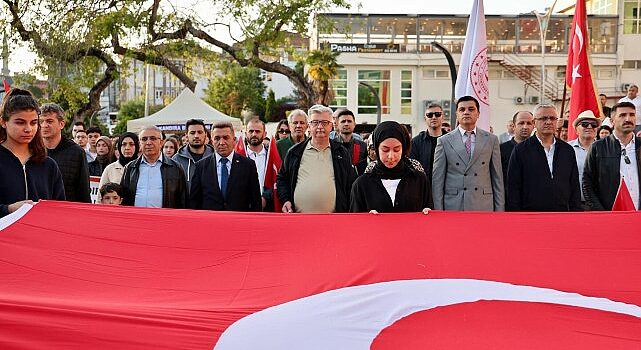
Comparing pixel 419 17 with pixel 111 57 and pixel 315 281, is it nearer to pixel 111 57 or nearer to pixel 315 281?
pixel 111 57

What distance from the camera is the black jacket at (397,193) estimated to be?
4711 mm

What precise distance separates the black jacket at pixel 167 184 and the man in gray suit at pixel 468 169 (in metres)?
2.24

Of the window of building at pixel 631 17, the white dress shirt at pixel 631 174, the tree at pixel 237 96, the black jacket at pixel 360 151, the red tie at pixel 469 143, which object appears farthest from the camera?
the tree at pixel 237 96

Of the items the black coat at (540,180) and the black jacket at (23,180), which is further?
the black coat at (540,180)

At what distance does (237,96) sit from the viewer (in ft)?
219

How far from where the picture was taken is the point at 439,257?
3934 mm

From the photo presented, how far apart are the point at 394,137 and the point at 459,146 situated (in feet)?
4.08

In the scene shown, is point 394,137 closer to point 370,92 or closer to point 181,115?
point 181,115

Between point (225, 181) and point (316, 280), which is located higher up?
point (225, 181)

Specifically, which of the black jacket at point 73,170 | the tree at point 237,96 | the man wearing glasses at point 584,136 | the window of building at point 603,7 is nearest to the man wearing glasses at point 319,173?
Result: the black jacket at point 73,170

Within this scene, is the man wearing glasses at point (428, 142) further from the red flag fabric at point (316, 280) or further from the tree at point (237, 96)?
the tree at point (237, 96)

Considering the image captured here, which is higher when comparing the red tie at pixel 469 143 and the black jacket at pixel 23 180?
the red tie at pixel 469 143

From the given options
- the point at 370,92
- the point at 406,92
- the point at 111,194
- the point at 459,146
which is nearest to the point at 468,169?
the point at 459,146

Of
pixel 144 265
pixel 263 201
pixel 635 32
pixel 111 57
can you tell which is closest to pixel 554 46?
pixel 635 32
